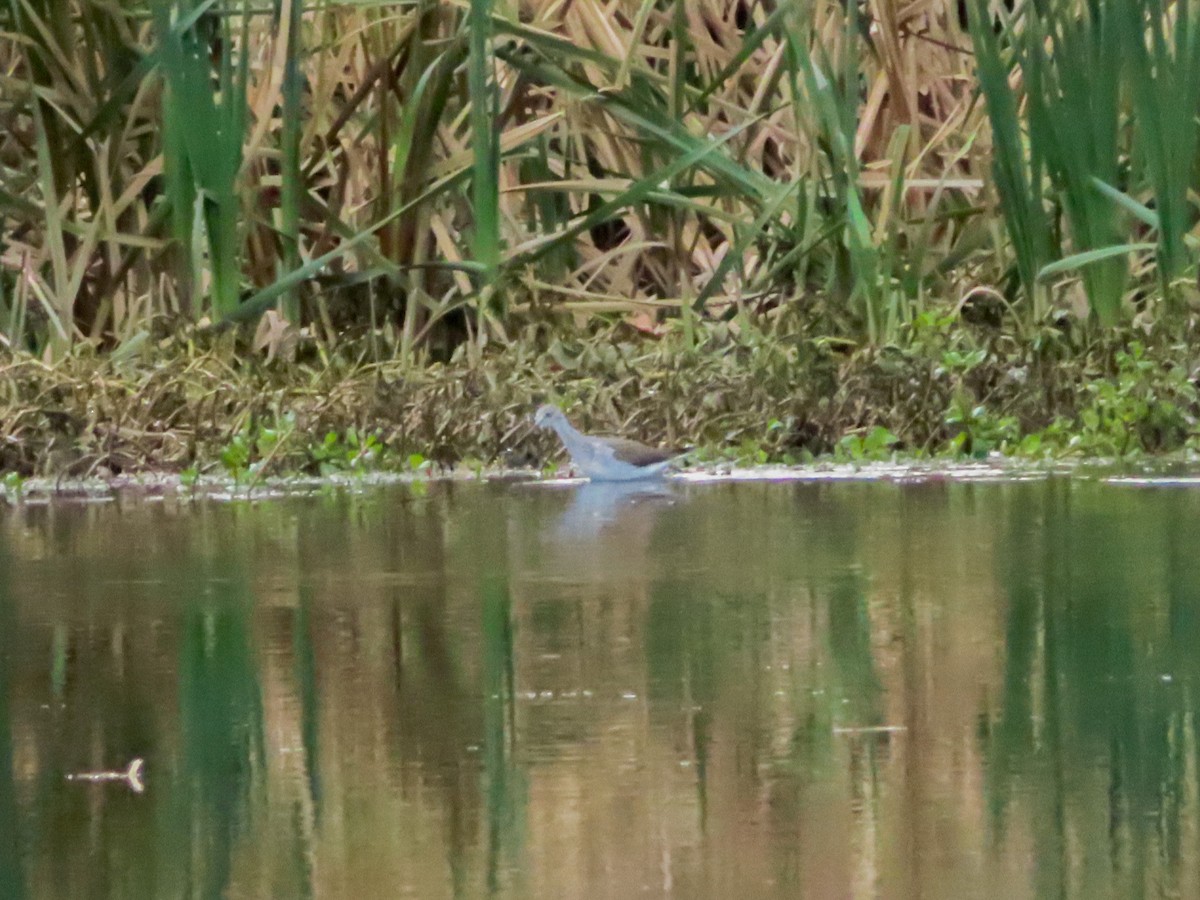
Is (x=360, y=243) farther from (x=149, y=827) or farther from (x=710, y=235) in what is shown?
(x=149, y=827)

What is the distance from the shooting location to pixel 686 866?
3027mm

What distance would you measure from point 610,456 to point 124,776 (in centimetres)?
421

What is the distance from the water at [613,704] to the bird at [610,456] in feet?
3.02

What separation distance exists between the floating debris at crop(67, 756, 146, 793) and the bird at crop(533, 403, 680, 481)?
13.4 ft

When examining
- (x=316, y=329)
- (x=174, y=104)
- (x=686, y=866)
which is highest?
(x=174, y=104)

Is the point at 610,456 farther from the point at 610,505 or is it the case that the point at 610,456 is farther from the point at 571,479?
the point at 610,505

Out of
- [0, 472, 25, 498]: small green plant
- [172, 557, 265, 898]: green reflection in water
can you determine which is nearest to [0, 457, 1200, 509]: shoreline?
[0, 472, 25, 498]: small green plant

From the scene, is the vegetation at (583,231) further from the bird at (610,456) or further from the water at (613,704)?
the water at (613,704)

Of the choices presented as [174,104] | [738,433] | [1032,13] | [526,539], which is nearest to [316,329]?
[174,104]

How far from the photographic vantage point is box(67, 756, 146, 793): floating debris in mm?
3615

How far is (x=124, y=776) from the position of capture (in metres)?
3.65

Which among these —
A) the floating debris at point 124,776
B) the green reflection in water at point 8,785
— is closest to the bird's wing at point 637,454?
the green reflection in water at point 8,785

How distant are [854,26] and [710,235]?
5.27ft

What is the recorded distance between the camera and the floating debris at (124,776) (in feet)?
11.9
